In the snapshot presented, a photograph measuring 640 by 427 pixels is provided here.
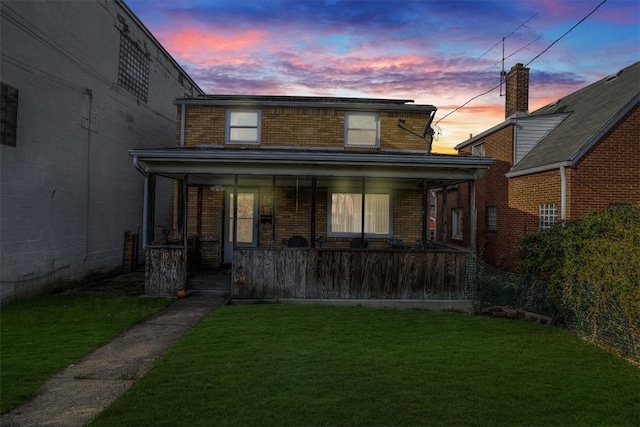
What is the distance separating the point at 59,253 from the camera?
11094 millimetres

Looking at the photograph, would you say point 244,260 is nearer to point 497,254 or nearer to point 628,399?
point 628,399

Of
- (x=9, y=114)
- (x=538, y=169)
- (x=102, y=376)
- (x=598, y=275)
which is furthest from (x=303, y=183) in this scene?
(x=102, y=376)

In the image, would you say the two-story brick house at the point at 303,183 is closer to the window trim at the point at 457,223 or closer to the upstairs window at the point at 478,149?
the upstairs window at the point at 478,149

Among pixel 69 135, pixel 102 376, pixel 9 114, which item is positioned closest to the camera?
pixel 102 376

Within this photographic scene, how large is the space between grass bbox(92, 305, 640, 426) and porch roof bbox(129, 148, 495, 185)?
368 cm

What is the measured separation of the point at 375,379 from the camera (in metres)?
5.30

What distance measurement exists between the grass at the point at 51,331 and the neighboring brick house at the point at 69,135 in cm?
135

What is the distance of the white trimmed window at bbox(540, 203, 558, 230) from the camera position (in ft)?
44.0

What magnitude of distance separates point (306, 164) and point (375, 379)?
19.1 ft

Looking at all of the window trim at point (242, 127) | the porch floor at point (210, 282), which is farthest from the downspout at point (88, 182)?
the window trim at point (242, 127)

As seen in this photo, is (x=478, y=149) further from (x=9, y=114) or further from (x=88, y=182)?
(x=9, y=114)

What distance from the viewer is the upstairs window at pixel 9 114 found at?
9062 mm

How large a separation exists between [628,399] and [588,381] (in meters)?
0.53

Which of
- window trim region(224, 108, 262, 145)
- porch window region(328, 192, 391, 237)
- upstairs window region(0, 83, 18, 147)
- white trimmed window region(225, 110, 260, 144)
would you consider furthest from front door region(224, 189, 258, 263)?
upstairs window region(0, 83, 18, 147)
